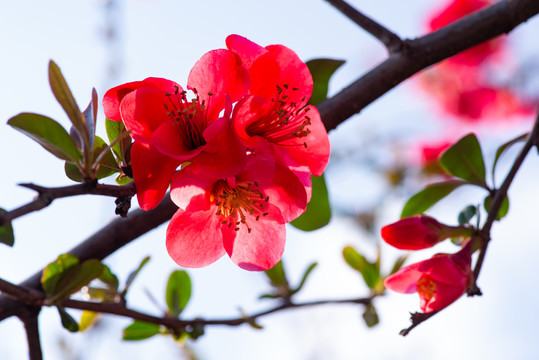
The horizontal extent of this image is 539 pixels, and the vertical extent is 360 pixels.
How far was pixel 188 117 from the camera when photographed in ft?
2.06

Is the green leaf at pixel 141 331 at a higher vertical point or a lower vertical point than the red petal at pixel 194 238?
lower

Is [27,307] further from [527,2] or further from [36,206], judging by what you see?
[527,2]

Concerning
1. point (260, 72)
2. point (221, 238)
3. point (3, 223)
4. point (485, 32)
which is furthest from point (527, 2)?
point (3, 223)

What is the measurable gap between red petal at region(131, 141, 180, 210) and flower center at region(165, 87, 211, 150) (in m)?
0.04

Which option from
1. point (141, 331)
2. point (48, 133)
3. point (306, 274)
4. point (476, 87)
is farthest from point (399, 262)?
point (476, 87)

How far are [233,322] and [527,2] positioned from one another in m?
0.73

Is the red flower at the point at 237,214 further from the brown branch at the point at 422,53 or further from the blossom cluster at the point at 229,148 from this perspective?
the brown branch at the point at 422,53

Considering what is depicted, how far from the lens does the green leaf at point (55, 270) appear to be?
2.36 ft

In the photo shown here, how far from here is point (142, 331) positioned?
3.56ft

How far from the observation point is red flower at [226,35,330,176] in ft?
2.03

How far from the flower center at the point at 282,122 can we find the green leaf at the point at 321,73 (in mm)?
213

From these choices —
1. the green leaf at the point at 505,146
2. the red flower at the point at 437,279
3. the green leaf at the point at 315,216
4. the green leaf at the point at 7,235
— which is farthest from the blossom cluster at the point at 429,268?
the green leaf at the point at 7,235

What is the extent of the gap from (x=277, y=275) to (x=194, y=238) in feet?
1.57

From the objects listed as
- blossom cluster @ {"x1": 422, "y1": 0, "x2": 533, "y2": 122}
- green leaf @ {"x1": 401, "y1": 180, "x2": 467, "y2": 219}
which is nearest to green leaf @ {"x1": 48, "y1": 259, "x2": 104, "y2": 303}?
green leaf @ {"x1": 401, "y1": 180, "x2": 467, "y2": 219}
